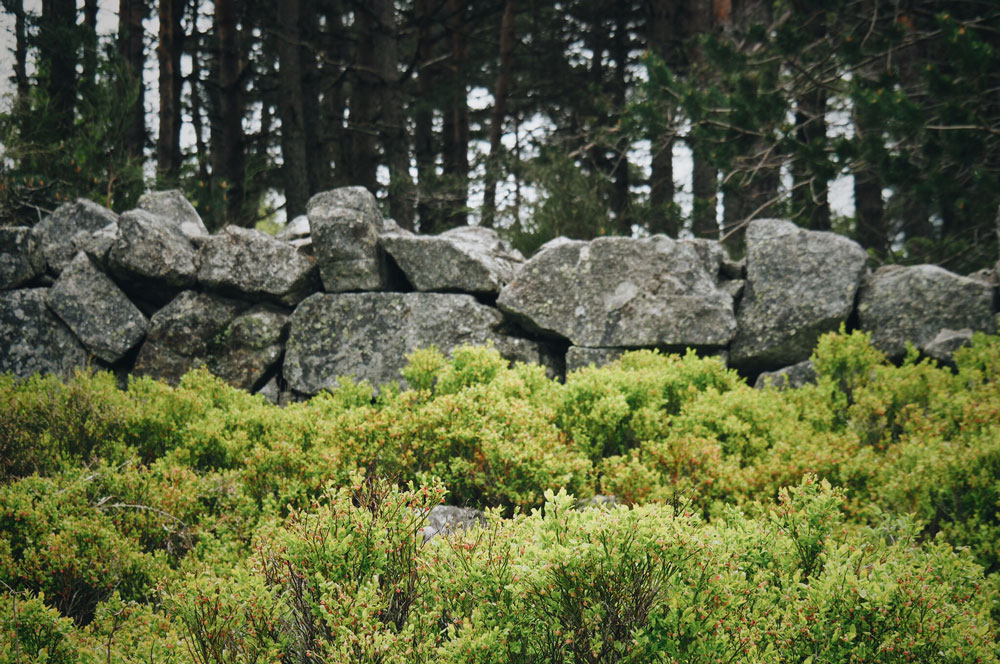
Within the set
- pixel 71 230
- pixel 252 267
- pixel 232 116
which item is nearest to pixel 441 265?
pixel 252 267

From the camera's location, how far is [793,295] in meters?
6.20

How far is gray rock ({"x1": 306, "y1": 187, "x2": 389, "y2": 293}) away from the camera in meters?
6.58

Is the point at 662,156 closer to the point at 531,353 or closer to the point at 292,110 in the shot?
the point at 292,110

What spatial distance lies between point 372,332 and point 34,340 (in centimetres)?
350

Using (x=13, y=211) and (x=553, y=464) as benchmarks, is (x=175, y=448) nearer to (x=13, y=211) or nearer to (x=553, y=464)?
(x=553, y=464)

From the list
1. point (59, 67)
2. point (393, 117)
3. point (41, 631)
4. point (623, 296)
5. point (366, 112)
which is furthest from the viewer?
point (366, 112)

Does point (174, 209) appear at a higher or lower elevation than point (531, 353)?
higher

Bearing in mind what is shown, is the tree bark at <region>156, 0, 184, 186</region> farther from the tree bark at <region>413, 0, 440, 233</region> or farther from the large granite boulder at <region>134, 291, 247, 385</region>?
the large granite boulder at <region>134, 291, 247, 385</region>

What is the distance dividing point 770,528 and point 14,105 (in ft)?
32.1

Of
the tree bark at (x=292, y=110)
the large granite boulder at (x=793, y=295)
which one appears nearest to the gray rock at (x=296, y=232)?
the tree bark at (x=292, y=110)

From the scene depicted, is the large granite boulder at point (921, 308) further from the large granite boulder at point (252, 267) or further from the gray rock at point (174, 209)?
the gray rock at point (174, 209)

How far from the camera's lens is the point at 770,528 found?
2576mm

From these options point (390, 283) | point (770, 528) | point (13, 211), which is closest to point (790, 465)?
point (770, 528)

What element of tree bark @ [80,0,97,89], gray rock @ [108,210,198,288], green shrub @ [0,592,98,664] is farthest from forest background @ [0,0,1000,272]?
green shrub @ [0,592,98,664]
